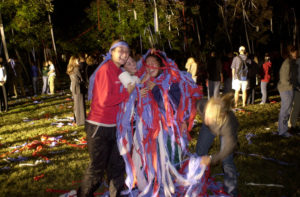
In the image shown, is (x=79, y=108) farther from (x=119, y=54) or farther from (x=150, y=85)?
(x=119, y=54)

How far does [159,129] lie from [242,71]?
6.07 metres

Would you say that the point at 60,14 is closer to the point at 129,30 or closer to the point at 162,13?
the point at 129,30

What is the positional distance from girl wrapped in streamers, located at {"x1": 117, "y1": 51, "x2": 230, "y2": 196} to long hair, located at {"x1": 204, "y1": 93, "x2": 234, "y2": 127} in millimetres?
473

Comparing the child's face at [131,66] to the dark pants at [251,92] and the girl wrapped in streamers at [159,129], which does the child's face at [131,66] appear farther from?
the dark pants at [251,92]

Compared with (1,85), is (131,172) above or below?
below

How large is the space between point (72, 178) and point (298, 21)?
2654 centimetres

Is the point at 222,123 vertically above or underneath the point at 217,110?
underneath

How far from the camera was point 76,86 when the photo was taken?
23.4ft

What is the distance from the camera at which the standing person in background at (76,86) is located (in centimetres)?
703

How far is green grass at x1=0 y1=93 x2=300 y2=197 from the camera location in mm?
4207

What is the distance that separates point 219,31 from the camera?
24.2 m

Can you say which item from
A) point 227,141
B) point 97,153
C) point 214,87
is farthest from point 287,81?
point 97,153

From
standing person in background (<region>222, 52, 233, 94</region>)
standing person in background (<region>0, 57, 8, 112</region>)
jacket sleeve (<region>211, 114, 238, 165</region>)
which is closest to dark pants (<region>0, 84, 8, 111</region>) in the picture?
standing person in background (<region>0, 57, 8, 112</region>)

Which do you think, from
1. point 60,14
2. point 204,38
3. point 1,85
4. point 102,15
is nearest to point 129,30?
point 102,15
